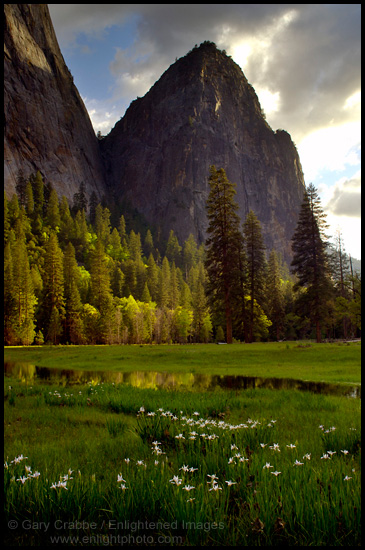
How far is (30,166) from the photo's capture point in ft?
473

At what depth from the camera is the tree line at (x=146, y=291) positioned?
122ft

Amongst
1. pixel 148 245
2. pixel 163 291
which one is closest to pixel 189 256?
pixel 148 245

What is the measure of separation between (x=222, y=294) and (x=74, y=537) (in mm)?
34497

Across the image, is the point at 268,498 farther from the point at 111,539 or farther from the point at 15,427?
the point at 15,427

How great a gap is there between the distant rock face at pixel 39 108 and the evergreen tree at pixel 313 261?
112324mm

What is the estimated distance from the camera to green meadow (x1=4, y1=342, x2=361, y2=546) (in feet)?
7.86

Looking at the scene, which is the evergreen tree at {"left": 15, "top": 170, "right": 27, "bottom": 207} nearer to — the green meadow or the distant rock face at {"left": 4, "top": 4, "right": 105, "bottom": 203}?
the distant rock face at {"left": 4, "top": 4, "right": 105, "bottom": 203}

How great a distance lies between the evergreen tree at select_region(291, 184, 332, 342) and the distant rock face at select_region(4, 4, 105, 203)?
112324 mm

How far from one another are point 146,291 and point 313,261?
63.3 m

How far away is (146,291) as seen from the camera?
97875mm

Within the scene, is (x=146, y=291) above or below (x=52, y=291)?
above

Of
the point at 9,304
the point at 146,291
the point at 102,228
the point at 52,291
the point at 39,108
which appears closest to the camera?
the point at 9,304

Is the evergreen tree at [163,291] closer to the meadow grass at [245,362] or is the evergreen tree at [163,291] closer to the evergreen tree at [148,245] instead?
the evergreen tree at [148,245]

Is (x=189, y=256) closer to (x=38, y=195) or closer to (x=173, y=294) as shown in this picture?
(x=173, y=294)
